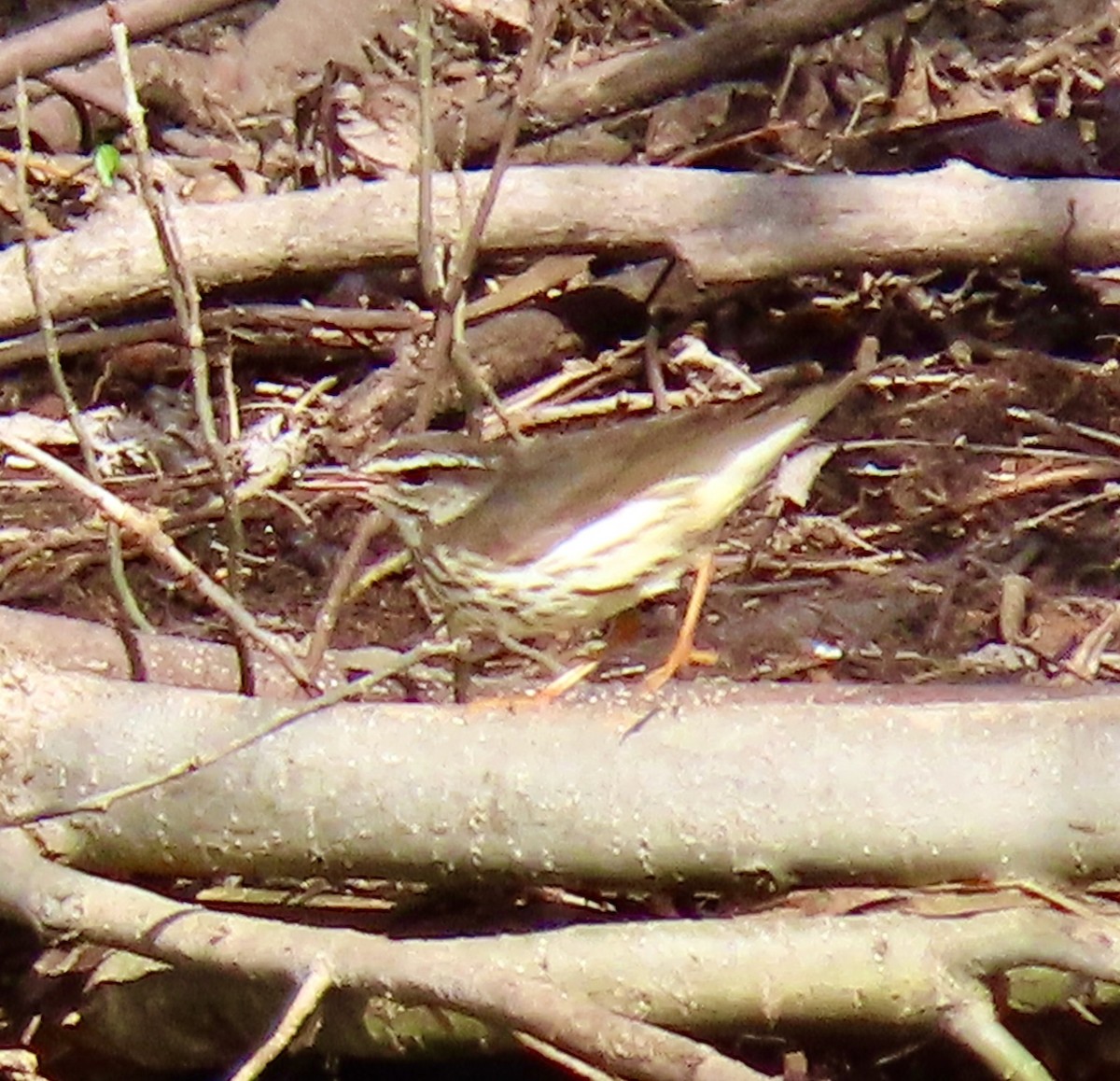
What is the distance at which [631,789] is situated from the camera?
11.4 ft

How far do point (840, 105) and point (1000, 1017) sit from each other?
3.95 m

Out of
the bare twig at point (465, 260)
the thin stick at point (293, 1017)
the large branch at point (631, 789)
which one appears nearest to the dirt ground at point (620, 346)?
the bare twig at point (465, 260)

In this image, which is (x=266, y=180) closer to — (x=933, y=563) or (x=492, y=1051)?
(x=933, y=563)

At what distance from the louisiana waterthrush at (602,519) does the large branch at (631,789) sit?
19.7 inches

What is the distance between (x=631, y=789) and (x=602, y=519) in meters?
0.83

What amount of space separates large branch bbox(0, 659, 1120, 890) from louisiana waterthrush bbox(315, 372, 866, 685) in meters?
0.50

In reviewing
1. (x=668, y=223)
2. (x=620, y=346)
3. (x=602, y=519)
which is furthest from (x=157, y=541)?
(x=620, y=346)

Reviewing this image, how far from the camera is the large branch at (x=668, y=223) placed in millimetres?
5645

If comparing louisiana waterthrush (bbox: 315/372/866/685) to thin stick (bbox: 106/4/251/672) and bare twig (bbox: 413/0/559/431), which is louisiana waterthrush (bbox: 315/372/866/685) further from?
thin stick (bbox: 106/4/251/672)

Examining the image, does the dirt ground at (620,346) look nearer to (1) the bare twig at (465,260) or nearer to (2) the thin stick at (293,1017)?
(1) the bare twig at (465,260)

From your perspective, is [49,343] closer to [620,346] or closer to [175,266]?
[175,266]

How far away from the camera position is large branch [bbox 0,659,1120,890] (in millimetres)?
3396

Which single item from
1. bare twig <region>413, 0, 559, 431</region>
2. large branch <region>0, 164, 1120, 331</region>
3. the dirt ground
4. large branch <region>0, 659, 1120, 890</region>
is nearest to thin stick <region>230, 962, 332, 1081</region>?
large branch <region>0, 659, 1120, 890</region>

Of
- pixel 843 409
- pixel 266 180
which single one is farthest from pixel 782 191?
pixel 266 180
